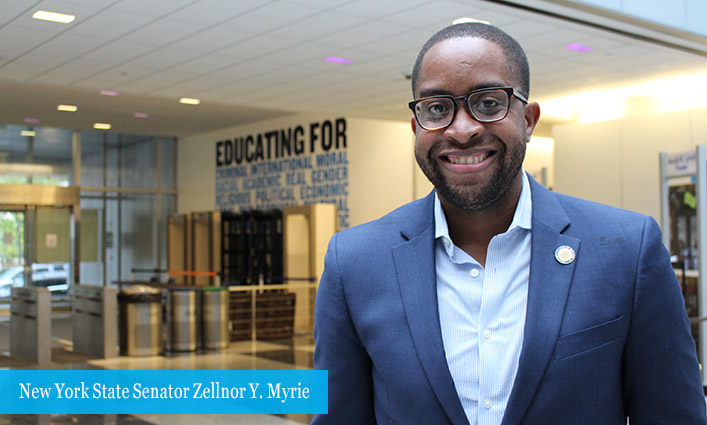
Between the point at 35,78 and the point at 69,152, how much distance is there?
9355 mm

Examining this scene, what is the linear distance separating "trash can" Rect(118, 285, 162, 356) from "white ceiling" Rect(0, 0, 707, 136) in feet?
9.90

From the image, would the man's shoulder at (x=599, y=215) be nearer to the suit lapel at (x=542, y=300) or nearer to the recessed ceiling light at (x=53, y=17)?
the suit lapel at (x=542, y=300)

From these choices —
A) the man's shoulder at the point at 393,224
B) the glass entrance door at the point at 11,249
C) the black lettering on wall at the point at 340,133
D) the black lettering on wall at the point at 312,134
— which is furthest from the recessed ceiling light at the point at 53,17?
the glass entrance door at the point at 11,249

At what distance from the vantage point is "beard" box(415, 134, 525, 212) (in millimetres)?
1320

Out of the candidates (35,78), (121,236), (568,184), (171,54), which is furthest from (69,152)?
(568,184)

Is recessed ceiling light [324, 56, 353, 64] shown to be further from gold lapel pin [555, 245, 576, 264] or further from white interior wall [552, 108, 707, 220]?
gold lapel pin [555, 245, 576, 264]

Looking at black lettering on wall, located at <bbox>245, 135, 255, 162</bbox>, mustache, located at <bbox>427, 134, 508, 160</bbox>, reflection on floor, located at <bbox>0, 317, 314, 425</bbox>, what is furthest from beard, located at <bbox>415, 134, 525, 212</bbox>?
black lettering on wall, located at <bbox>245, 135, 255, 162</bbox>

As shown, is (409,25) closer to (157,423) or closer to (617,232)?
(157,423)

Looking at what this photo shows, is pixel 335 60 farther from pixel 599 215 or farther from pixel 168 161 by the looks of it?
pixel 168 161

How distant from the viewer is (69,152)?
1948 cm

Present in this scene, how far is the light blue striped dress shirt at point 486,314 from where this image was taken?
4.22ft

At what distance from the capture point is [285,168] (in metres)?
16.3

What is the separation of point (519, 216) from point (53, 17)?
7247 millimetres
